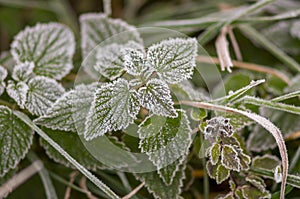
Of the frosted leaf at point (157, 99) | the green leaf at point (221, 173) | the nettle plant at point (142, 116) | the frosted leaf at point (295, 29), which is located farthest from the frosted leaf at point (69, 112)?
the frosted leaf at point (295, 29)

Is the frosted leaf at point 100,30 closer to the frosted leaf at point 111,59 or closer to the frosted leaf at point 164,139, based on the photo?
the frosted leaf at point 111,59

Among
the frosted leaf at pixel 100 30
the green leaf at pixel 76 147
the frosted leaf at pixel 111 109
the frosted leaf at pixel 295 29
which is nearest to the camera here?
the frosted leaf at pixel 111 109

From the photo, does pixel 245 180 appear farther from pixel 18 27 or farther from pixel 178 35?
pixel 18 27

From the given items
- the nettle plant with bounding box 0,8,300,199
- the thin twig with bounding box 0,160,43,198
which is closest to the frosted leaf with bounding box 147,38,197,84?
the nettle plant with bounding box 0,8,300,199

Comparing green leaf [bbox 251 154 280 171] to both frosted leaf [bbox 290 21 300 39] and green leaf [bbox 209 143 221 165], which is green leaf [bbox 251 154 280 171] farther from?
frosted leaf [bbox 290 21 300 39]

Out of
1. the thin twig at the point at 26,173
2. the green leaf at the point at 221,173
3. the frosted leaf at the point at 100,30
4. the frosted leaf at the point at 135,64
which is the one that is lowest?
the green leaf at the point at 221,173

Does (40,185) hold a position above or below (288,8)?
below

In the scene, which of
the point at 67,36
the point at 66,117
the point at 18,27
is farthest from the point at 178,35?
the point at 18,27
